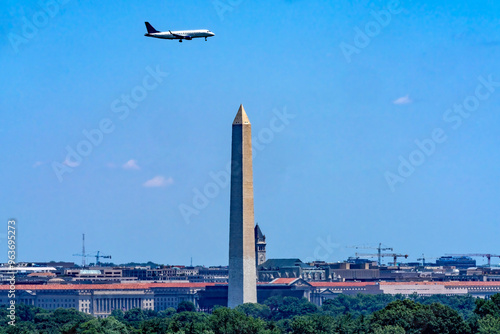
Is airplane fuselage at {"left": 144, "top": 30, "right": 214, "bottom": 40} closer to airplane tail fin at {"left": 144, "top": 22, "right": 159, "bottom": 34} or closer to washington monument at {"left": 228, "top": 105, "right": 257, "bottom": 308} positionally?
airplane tail fin at {"left": 144, "top": 22, "right": 159, "bottom": 34}

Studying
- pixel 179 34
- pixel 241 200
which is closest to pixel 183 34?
pixel 179 34

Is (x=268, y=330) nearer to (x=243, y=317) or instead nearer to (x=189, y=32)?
(x=243, y=317)

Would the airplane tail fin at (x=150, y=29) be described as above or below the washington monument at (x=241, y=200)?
above

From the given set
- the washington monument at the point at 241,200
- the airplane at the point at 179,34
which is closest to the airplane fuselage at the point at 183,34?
the airplane at the point at 179,34

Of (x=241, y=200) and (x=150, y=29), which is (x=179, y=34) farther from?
(x=241, y=200)

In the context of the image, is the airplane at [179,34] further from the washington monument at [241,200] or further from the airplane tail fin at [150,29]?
the washington monument at [241,200]

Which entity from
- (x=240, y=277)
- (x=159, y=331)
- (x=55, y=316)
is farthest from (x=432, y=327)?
(x=55, y=316)

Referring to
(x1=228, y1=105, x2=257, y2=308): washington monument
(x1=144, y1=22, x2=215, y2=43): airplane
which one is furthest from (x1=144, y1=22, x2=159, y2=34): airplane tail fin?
(x1=228, y1=105, x2=257, y2=308): washington monument

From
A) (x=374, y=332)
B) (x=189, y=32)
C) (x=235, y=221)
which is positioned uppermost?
(x=189, y=32)
